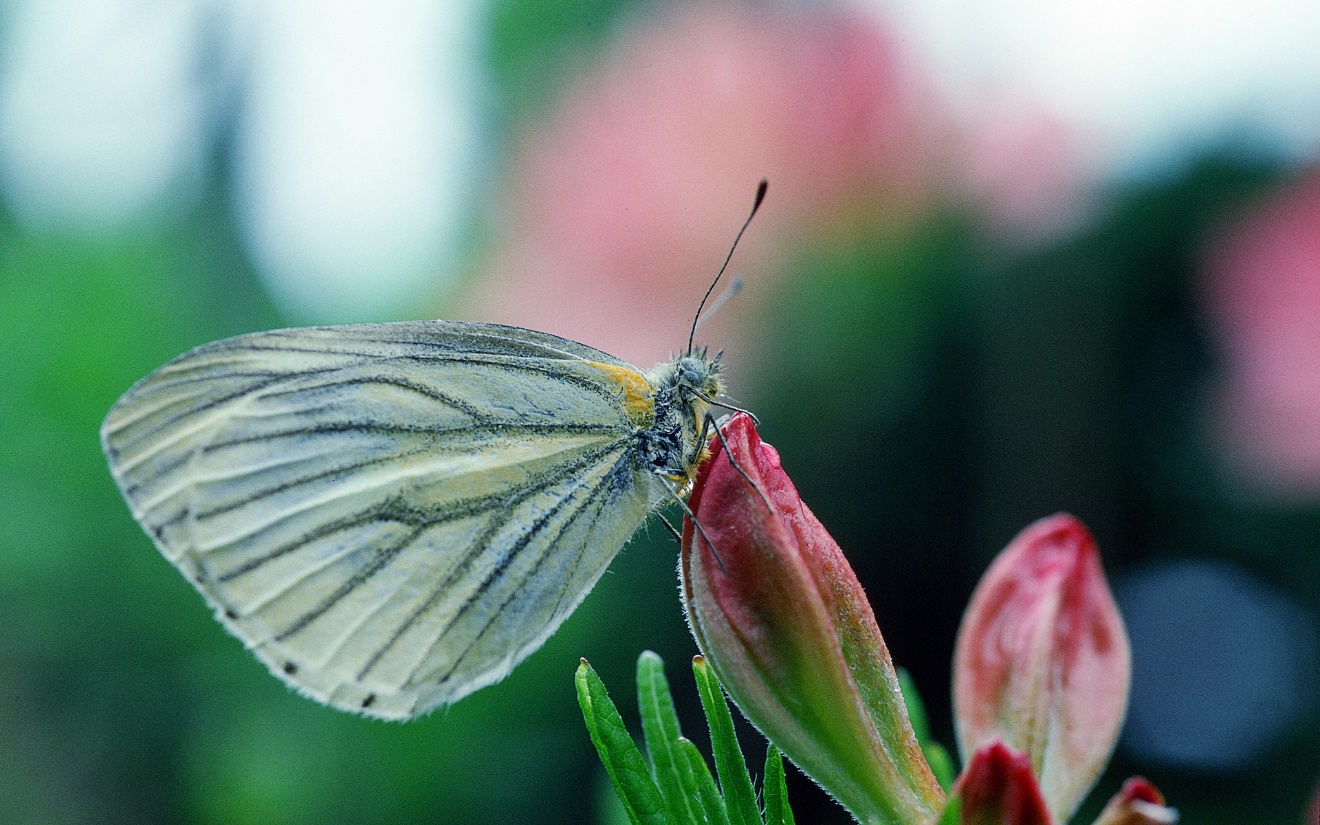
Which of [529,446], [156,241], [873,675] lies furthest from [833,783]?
[156,241]

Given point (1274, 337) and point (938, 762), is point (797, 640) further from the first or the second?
point (1274, 337)

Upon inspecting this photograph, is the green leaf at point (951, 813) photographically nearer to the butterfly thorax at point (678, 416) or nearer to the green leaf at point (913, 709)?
the green leaf at point (913, 709)

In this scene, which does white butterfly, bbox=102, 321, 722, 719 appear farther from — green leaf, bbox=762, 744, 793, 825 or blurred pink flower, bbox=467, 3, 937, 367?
blurred pink flower, bbox=467, 3, 937, 367

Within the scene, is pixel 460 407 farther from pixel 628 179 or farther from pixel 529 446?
pixel 628 179

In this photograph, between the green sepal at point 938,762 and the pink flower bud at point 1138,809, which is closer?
the pink flower bud at point 1138,809

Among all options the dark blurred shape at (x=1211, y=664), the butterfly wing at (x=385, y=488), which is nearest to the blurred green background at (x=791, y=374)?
→ the dark blurred shape at (x=1211, y=664)

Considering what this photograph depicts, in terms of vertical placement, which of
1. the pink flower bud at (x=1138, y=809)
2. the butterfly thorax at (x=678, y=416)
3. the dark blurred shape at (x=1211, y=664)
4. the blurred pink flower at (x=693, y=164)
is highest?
the blurred pink flower at (x=693, y=164)
